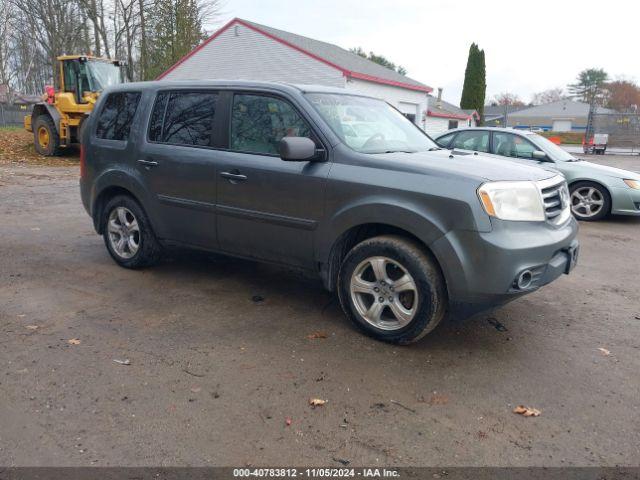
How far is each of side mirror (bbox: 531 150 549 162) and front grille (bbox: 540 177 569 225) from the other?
16.2ft

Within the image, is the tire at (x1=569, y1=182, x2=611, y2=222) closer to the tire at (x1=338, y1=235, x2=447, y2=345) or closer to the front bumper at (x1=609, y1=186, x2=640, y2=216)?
the front bumper at (x1=609, y1=186, x2=640, y2=216)

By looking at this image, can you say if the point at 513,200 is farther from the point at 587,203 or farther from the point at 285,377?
the point at 587,203

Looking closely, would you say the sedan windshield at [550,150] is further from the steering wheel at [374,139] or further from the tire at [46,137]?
the tire at [46,137]

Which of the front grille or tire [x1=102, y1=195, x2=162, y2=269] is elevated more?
the front grille

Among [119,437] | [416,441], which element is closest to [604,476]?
[416,441]

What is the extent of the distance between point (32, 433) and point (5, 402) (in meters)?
0.42

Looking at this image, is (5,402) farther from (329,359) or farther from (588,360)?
(588,360)

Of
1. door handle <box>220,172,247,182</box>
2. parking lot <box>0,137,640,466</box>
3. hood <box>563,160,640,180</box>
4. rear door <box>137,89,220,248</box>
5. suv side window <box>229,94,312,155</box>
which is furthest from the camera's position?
hood <box>563,160,640,180</box>

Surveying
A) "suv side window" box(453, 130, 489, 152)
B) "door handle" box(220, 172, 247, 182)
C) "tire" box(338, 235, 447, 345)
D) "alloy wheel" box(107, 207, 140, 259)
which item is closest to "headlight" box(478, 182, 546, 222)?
"tire" box(338, 235, 447, 345)

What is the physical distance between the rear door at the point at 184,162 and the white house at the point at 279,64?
17739 mm

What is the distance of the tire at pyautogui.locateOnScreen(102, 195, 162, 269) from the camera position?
5219 millimetres

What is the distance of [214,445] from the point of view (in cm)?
265

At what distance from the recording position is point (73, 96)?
54.1 feet

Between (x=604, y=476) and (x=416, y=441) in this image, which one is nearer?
(x=604, y=476)
